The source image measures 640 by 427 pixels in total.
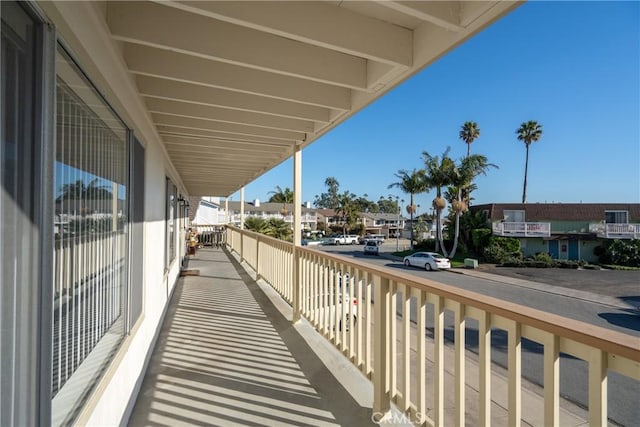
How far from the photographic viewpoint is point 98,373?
5.06ft

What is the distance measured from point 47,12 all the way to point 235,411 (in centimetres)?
217

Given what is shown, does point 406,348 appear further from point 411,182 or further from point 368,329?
point 411,182

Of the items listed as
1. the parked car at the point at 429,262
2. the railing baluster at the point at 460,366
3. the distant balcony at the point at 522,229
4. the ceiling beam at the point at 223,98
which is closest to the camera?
the railing baluster at the point at 460,366

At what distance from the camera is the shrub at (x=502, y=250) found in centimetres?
1925

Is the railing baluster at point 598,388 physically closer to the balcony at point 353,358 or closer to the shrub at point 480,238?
the balcony at point 353,358

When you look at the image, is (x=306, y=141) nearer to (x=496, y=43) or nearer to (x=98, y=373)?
(x=98, y=373)

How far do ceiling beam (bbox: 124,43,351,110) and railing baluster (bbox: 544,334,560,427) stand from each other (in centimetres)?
205

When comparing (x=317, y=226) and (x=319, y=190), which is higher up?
(x=319, y=190)

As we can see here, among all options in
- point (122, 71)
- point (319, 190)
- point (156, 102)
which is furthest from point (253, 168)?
point (319, 190)

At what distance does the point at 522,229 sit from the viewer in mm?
20297

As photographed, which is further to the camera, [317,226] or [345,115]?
[317,226]

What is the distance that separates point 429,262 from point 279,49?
17200mm

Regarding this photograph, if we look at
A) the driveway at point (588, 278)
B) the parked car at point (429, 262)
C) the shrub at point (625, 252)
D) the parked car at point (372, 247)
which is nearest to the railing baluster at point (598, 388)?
the driveway at point (588, 278)

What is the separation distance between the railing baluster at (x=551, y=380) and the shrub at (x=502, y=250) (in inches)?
819
